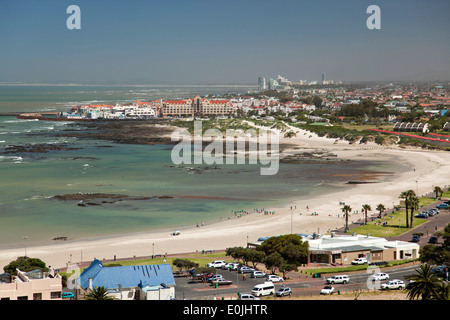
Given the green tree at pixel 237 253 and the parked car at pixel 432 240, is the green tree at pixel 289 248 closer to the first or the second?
the green tree at pixel 237 253

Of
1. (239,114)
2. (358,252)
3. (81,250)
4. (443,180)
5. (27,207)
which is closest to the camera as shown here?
(358,252)

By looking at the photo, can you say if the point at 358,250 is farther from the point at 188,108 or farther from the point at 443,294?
the point at 188,108

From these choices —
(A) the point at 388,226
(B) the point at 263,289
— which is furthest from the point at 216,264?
(A) the point at 388,226

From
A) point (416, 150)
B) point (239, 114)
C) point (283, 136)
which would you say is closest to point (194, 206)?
point (416, 150)

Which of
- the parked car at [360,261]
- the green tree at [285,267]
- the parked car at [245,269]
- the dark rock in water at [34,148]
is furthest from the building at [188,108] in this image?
the green tree at [285,267]

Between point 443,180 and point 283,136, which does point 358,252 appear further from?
point 283,136

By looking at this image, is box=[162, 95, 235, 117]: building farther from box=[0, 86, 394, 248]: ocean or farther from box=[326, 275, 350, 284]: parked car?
box=[326, 275, 350, 284]: parked car
